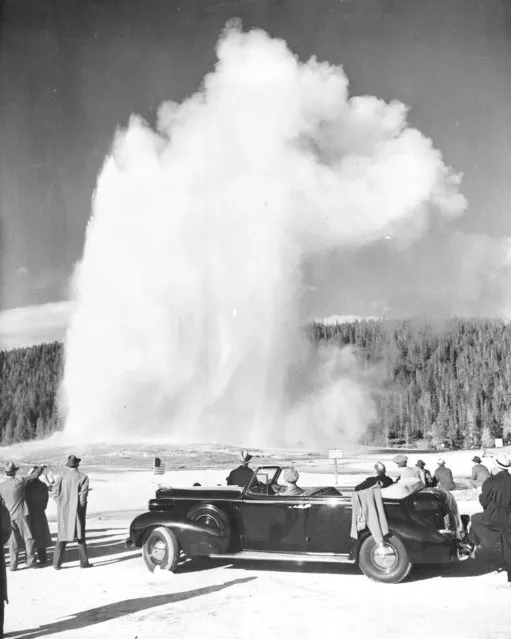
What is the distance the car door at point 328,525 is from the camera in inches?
340

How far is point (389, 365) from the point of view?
142750 millimetres

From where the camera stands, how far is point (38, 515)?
10352 mm

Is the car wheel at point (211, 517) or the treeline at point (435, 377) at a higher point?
the treeline at point (435, 377)

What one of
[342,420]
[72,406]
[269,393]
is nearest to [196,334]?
[269,393]

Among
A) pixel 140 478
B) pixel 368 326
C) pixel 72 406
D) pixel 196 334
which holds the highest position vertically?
pixel 368 326

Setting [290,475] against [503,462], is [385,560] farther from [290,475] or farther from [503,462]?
[503,462]

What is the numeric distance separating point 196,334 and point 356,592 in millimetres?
77401

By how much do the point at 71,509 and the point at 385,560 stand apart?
14.4ft

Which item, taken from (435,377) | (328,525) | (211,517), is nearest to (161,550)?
(211,517)

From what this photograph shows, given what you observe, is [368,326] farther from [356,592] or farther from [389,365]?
[356,592]

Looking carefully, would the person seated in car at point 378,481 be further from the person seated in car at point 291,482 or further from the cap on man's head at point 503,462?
the cap on man's head at point 503,462

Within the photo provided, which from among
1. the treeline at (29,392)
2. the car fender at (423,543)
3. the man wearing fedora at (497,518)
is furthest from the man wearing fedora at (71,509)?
the treeline at (29,392)

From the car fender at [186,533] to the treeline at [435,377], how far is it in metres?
93.4

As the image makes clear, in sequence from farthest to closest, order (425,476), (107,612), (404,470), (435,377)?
1. (435,377)
2. (425,476)
3. (404,470)
4. (107,612)
